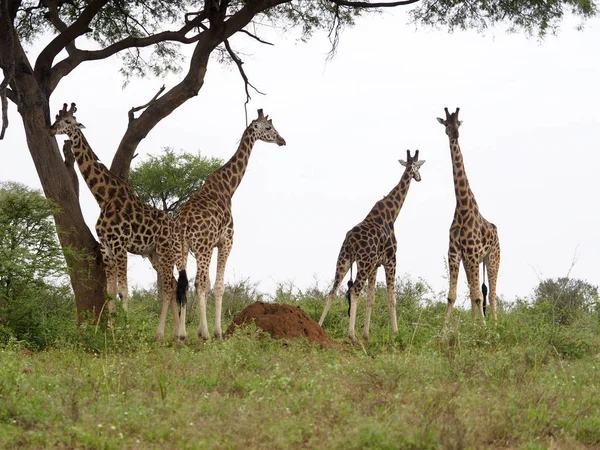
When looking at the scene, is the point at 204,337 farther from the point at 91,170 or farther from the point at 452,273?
the point at 452,273

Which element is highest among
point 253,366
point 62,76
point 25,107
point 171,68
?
point 171,68

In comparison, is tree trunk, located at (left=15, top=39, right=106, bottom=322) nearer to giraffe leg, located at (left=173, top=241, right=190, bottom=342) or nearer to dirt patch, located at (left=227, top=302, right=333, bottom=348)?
giraffe leg, located at (left=173, top=241, right=190, bottom=342)

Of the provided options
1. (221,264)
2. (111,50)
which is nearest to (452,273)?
(221,264)

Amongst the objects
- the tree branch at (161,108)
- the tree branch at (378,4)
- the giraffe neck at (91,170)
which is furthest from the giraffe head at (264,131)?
the tree branch at (378,4)

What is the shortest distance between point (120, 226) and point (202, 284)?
149 cm

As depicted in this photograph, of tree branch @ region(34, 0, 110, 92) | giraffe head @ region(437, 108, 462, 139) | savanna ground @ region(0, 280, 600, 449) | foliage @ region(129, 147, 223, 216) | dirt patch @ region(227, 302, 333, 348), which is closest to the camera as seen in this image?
savanna ground @ region(0, 280, 600, 449)

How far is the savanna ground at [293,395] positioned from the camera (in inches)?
254

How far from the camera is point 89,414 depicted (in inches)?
268

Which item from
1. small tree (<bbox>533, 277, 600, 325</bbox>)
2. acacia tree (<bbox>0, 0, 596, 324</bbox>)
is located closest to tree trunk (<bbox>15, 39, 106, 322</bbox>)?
acacia tree (<bbox>0, 0, 596, 324</bbox>)

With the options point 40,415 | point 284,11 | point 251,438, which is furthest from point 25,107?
point 251,438

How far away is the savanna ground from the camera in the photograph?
6.46 metres

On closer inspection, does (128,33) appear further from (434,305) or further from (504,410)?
(504,410)

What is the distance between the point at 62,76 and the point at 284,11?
5088mm

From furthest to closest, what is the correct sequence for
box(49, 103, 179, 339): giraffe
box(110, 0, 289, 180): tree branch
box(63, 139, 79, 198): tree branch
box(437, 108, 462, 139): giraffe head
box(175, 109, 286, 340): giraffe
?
box(110, 0, 289, 180): tree branch
box(63, 139, 79, 198): tree branch
box(437, 108, 462, 139): giraffe head
box(49, 103, 179, 339): giraffe
box(175, 109, 286, 340): giraffe
